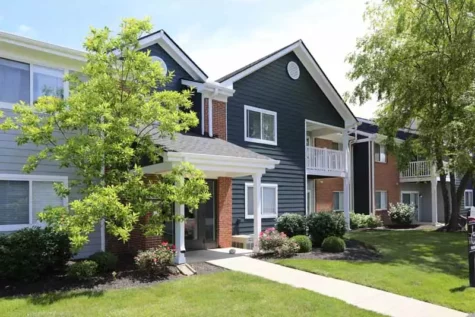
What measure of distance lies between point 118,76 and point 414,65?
14.9m

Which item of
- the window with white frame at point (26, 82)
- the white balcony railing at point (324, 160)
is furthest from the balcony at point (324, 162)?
the window with white frame at point (26, 82)

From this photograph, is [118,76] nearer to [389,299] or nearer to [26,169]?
[26,169]

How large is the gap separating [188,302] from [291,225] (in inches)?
302

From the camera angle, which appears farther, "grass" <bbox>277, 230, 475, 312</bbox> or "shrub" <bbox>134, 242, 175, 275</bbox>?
"shrub" <bbox>134, 242, 175, 275</bbox>

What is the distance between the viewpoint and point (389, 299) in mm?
8922

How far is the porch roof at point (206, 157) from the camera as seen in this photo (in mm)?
11117

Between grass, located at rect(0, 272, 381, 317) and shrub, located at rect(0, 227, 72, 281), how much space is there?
3.68 feet

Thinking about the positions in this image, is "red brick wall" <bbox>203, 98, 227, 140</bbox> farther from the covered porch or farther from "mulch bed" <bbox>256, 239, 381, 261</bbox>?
"mulch bed" <bbox>256, 239, 381, 261</bbox>

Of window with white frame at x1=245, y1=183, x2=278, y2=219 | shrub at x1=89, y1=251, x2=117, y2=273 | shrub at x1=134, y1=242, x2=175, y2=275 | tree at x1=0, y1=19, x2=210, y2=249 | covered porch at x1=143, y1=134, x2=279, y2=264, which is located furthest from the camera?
window with white frame at x1=245, y1=183, x2=278, y2=219

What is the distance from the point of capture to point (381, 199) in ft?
96.5

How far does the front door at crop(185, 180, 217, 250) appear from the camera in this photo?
47.3ft

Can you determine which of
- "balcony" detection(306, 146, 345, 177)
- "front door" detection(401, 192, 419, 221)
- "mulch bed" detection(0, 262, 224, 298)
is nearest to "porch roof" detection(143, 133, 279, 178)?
"mulch bed" detection(0, 262, 224, 298)

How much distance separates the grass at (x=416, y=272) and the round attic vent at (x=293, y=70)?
850 cm

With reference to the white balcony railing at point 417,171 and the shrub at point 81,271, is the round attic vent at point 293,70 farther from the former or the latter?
the white balcony railing at point 417,171
